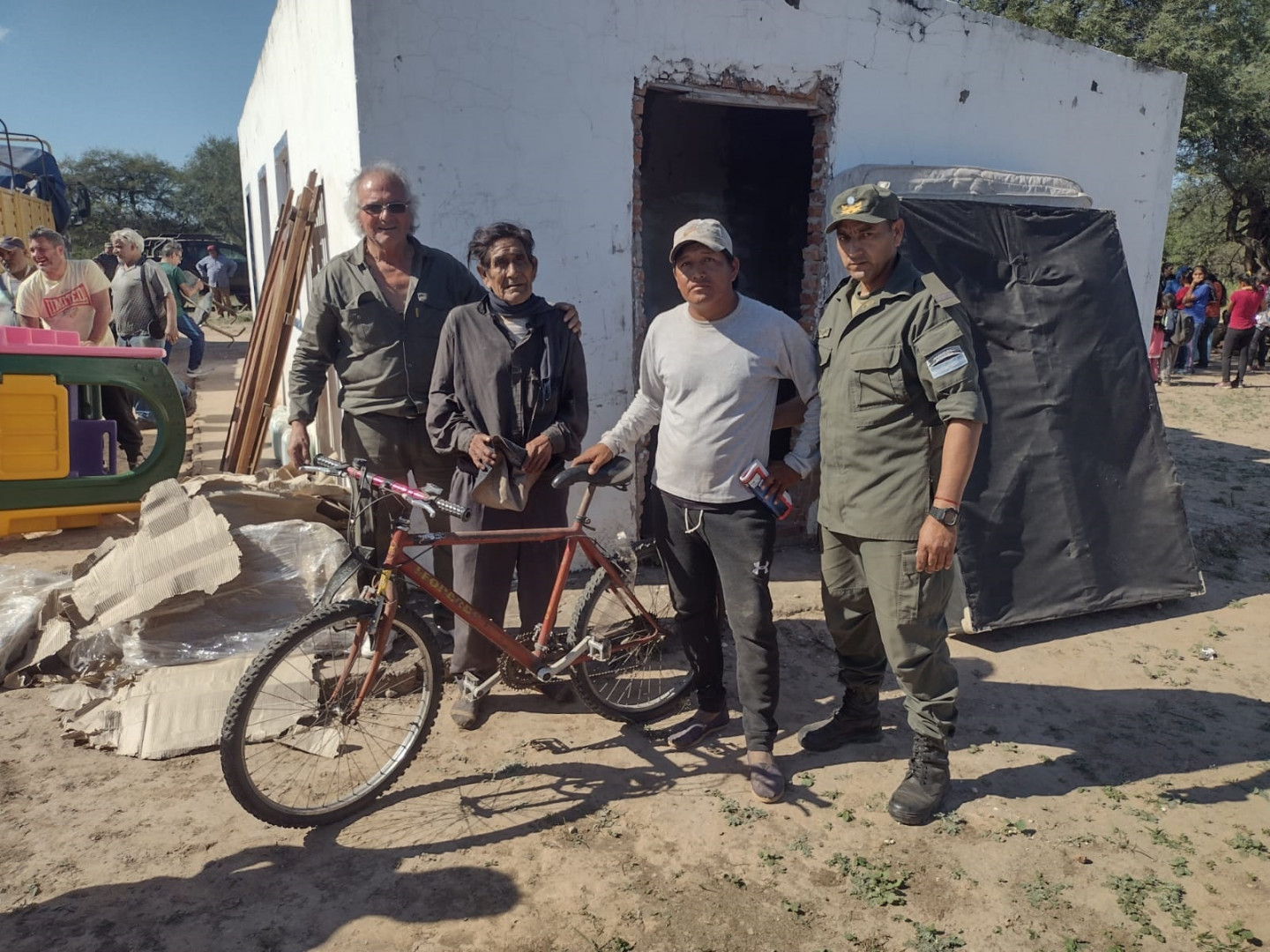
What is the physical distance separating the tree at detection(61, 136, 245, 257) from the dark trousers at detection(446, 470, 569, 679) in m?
43.9

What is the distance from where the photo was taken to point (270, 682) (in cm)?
271

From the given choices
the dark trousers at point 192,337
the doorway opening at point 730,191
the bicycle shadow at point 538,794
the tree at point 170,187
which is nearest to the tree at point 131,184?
the tree at point 170,187

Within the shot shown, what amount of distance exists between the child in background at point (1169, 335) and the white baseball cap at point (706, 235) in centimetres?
1353

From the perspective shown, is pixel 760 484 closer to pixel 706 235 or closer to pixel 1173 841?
pixel 706 235

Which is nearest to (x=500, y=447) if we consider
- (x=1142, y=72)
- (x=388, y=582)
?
(x=388, y=582)

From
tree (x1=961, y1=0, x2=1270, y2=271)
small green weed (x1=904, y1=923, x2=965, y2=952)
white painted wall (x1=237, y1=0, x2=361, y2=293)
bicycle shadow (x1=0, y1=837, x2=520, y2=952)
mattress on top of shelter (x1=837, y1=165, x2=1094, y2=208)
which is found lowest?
small green weed (x1=904, y1=923, x2=965, y2=952)

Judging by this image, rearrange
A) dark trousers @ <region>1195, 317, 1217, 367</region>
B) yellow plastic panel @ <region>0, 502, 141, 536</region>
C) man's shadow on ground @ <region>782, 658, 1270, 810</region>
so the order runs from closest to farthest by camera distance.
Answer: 1. man's shadow on ground @ <region>782, 658, 1270, 810</region>
2. yellow plastic panel @ <region>0, 502, 141, 536</region>
3. dark trousers @ <region>1195, 317, 1217, 367</region>

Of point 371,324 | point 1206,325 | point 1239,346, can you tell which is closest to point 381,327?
point 371,324

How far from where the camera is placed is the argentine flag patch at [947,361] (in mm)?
2521

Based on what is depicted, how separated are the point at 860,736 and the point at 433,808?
1.64 meters

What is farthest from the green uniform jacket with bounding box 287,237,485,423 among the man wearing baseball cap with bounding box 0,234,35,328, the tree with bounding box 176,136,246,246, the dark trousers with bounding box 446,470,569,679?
the tree with bounding box 176,136,246,246

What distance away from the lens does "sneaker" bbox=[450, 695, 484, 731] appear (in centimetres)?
335

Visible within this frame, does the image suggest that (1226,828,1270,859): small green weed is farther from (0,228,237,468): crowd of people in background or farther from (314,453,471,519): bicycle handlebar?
(0,228,237,468): crowd of people in background

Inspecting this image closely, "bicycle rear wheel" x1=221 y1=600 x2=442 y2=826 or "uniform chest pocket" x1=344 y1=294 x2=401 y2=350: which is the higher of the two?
"uniform chest pocket" x1=344 y1=294 x2=401 y2=350
